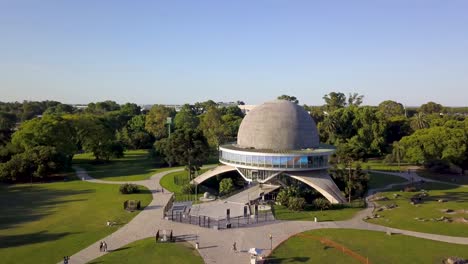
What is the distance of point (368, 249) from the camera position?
33625 mm

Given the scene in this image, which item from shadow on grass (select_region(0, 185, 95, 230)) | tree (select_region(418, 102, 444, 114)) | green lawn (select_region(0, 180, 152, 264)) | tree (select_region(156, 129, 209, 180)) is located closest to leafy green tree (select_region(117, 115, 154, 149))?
green lawn (select_region(0, 180, 152, 264))

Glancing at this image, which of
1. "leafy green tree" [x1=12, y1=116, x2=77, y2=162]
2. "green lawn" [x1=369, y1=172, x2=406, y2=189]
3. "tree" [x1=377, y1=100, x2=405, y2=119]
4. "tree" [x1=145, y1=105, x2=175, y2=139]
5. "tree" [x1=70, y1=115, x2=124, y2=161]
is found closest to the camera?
"green lawn" [x1=369, y1=172, x2=406, y2=189]

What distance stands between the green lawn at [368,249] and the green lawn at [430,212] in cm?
458

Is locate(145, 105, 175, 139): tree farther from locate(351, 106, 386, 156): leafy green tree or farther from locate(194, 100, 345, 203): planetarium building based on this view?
locate(194, 100, 345, 203): planetarium building

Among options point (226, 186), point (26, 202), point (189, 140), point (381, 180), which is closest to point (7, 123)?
point (26, 202)

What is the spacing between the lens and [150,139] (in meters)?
113

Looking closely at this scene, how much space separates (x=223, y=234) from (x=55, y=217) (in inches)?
855

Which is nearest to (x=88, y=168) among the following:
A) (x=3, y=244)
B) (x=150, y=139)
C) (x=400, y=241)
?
(x=150, y=139)

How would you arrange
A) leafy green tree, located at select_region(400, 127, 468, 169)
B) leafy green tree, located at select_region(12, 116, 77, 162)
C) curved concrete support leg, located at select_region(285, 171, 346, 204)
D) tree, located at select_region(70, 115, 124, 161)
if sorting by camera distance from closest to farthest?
1. curved concrete support leg, located at select_region(285, 171, 346, 204)
2. leafy green tree, located at select_region(12, 116, 77, 162)
3. leafy green tree, located at select_region(400, 127, 468, 169)
4. tree, located at select_region(70, 115, 124, 161)

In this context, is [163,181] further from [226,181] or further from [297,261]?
[297,261]

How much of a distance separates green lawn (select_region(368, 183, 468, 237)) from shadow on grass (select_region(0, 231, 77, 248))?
35.4 metres

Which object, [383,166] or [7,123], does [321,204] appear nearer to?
[383,166]

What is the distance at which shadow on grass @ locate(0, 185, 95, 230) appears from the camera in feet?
143

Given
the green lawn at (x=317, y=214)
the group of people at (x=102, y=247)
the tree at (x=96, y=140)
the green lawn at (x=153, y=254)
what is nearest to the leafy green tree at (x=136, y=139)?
the tree at (x=96, y=140)
